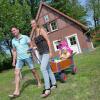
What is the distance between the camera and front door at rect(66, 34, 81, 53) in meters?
38.7

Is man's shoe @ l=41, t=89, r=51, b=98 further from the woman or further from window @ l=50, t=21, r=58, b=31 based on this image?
window @ l=50, t=21, r=58, b=31

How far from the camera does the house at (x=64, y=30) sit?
3881 cm

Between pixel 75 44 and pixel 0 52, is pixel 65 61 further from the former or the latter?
pixel 75 44

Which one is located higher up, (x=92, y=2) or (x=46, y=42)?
(x=92, y=2)

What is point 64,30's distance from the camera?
39844 millimetres

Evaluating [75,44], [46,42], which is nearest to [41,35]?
[46,42]

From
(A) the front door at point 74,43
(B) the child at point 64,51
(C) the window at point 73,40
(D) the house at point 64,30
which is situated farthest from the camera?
(C) the window at point 73,40

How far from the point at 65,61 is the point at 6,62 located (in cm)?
2571

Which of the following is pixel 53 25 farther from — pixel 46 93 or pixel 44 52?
pixel 46 93

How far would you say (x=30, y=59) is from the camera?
1010cm

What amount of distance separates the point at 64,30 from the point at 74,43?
2.19 meters

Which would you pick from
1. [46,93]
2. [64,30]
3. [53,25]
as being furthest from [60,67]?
[53,25]

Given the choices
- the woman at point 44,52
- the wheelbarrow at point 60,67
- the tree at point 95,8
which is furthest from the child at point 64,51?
the tree at point 95,8

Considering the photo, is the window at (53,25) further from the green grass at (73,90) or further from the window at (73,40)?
the green grass at (73,90)
